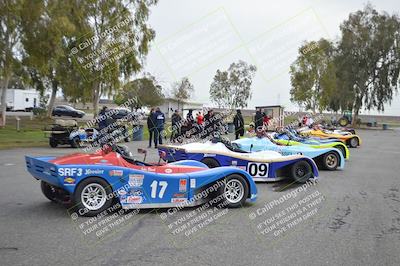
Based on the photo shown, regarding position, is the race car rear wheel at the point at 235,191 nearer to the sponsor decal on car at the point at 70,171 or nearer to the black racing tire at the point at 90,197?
the black racing tire at the point at 90,197

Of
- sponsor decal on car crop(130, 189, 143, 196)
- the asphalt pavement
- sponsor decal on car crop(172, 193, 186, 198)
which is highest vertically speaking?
sponsor decal on car crop(130, 189, 143, 196)

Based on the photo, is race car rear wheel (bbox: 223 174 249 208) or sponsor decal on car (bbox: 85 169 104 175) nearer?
sponsor decal on car (bbox: 85 169 104 175)

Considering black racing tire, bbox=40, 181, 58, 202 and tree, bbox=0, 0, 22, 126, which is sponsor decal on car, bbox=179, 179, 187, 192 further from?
tree, bbox=0, 0, 22, 126

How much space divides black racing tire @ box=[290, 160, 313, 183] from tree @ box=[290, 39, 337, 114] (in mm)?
45833

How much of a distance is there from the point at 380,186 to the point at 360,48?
4734cm

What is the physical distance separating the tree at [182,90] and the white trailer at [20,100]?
18.8 metres

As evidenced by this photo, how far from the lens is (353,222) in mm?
7215

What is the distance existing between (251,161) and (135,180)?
14.0 ft

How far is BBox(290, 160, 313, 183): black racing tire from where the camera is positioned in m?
11.1

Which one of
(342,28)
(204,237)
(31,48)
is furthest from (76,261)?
(342,28)

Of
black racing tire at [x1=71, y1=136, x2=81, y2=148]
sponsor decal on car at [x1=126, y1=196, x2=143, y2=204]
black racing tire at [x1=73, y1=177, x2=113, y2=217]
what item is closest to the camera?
black racing tire at [x1=73, y1=177, x2=113, y2=217]

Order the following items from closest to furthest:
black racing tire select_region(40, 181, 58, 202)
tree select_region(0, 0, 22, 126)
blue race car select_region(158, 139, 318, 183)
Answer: black racing tire select_region(40, 181, 58, 202)
blue race car select_region(158, 139, 318, 183)
tree select_region(0, 0, 22, 126)

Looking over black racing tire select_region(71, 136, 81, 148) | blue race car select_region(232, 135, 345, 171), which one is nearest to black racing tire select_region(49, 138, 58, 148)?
black racing tire select_region(71, 136, 81, 148)

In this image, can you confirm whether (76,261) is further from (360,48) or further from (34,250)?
(360,48)
